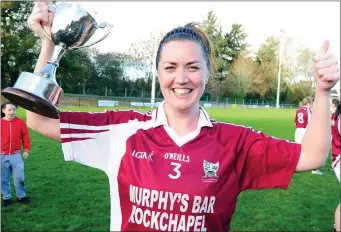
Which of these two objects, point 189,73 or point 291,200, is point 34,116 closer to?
point 189,73

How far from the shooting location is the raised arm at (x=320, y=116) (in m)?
1.74

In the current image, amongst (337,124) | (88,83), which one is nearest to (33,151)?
(337,124)

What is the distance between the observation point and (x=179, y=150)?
2061 millimetres

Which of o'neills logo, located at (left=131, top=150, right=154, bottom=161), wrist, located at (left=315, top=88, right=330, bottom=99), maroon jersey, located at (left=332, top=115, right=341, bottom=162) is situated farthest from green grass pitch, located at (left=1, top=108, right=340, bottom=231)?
wrist, located at (left=315, top=88, right=330, bottom=99)

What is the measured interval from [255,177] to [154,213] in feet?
1.95

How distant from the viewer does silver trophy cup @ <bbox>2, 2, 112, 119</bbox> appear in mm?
1895

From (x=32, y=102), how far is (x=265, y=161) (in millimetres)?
1237

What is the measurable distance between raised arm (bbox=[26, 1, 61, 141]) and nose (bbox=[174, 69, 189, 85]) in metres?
0.70

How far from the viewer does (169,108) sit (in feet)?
7.14

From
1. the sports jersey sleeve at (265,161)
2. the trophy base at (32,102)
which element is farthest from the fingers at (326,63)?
the trophy base at (32,102)

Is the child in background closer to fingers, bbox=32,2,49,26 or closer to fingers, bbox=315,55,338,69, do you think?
fingers, bbox=32,2,49,26

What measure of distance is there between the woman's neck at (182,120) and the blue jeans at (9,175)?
5140 millimetres

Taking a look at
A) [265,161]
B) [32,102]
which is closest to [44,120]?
[32,102]

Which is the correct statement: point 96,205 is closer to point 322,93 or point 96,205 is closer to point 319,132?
point 319,132
